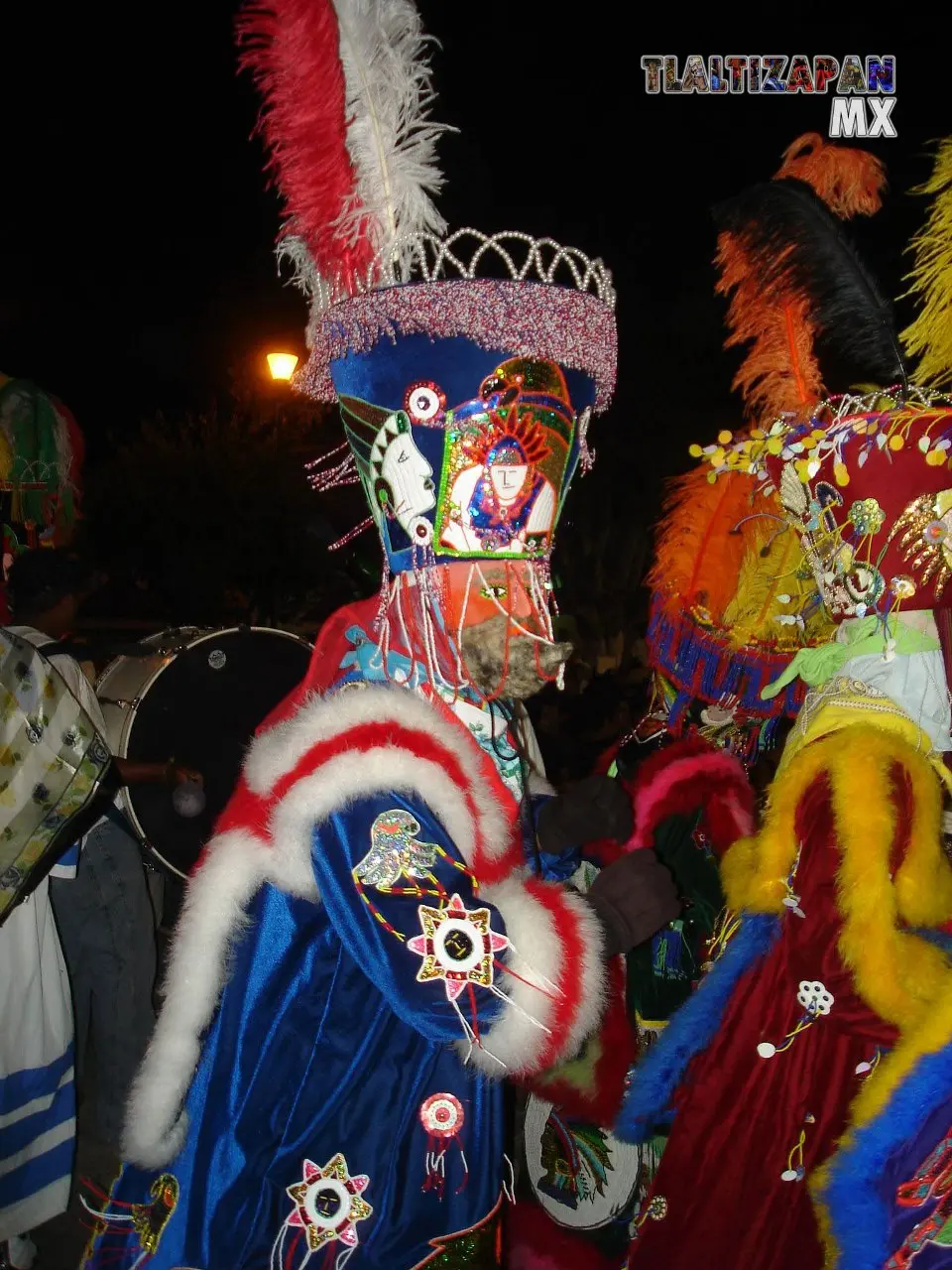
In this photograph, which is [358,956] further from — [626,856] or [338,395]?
[338,395]

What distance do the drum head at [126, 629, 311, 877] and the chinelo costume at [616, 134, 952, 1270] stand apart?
279 centimetres

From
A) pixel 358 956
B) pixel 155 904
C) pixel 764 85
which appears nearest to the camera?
pixel 358 956

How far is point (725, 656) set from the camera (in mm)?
3068

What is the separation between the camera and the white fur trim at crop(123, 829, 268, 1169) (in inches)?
71.8

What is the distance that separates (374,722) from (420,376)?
71 centimetres

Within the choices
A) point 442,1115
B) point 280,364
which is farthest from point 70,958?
point 280,364

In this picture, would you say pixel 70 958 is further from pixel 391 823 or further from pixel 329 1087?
pixel 391 823

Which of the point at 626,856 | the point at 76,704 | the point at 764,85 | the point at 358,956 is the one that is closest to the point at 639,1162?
the point at 626,856

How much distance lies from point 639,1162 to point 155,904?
275 centimetres

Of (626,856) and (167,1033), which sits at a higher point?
(626,856)

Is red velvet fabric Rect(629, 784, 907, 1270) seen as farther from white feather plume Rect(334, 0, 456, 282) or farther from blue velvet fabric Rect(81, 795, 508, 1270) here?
white feather plume Rect(334, 0, 456, 282)

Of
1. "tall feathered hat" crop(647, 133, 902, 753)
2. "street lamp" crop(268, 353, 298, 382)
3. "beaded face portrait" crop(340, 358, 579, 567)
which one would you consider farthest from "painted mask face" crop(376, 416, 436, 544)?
"street lamp" crop(268, 353, 298, 382)

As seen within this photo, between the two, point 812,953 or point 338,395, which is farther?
point 338,395

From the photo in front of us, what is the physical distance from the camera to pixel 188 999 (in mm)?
1846
